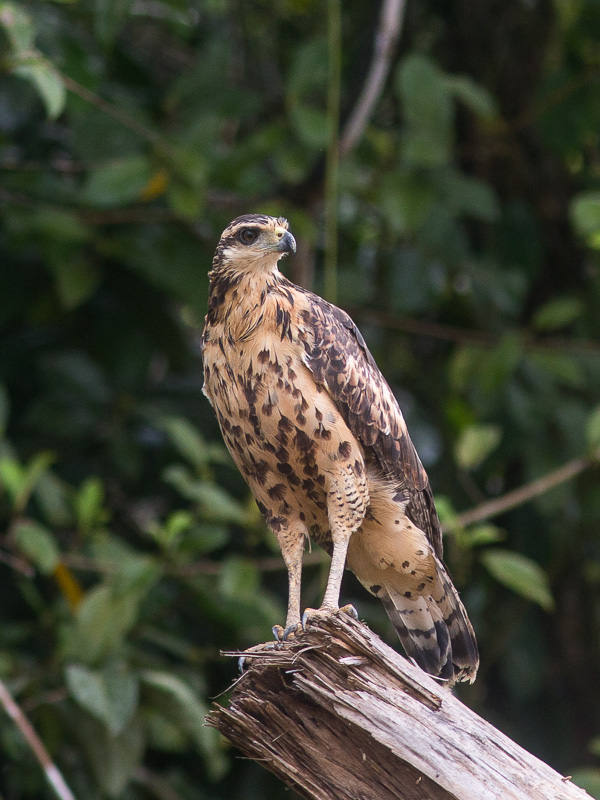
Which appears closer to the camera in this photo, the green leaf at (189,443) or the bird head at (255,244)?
the bird head at (255,244)

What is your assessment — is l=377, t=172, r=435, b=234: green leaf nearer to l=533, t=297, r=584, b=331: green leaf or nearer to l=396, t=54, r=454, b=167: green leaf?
l=396, t=54, r=454, b=167: green leaf

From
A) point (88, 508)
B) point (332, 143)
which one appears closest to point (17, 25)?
point (332, 143)

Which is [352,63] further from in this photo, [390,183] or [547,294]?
[547,294]

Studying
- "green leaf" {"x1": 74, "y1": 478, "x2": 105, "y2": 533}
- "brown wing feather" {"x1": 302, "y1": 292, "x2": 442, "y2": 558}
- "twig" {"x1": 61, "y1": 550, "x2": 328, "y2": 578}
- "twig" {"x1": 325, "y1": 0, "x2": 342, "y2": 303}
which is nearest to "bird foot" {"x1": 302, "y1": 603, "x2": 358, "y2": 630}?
"brown wing feather" {"x1": 302, "y1": 292, "x2": 442, "y2": 558}

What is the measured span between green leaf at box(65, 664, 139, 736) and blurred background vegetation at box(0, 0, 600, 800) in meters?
0.01

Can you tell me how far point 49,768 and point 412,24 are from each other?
5.33 m

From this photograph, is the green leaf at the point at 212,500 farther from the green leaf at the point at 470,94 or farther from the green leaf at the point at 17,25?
the green leaf at the point at 470,94

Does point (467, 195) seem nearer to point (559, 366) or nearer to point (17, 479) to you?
point (559, 366)

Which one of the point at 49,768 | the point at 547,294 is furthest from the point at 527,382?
the point at 49,768

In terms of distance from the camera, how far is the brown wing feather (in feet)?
11.7

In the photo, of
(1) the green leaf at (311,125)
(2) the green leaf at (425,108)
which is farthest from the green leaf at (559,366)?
(1) the green leaf at (311,125)

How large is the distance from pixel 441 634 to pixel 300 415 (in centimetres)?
113

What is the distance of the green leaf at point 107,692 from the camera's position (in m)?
4.66

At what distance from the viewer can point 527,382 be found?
6207 millimetres
